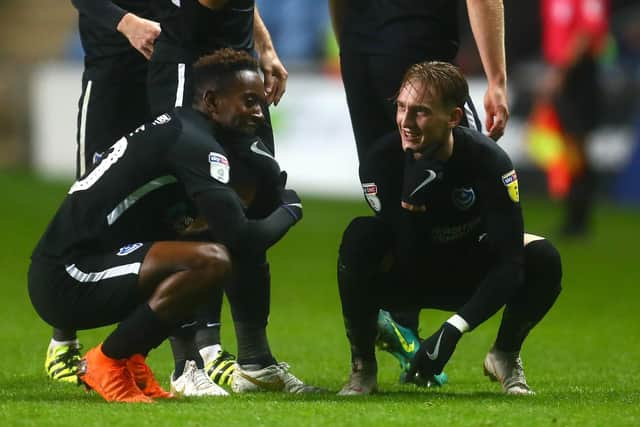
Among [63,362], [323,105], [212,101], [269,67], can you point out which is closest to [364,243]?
[212,101]

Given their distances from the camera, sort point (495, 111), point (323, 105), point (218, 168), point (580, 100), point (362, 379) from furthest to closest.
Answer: point (323, 105) → point (580, 100) → point (495, 111) → point (362, 379) → point (218, 168)

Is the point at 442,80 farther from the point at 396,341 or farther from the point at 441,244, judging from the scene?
the point at 396,341

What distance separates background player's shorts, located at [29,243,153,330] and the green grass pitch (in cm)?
29

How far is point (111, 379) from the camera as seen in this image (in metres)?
4.71

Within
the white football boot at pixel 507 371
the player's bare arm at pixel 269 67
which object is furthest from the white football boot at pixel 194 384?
the player's bare arm at pixel 269 67

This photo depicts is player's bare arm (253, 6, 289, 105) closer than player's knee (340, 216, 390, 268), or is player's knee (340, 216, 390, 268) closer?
player's knee (340, 216, 390, 268)

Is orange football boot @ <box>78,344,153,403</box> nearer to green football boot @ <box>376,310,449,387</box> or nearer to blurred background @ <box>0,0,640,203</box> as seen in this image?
green football boot @ <box>376,310,449,387</box>

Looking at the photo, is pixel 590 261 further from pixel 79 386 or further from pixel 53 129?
pixel 53 129

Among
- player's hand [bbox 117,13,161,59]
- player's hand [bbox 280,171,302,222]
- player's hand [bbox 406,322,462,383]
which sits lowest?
player's hand [bbox 406,322,462,383]

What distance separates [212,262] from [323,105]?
11314 millimetres

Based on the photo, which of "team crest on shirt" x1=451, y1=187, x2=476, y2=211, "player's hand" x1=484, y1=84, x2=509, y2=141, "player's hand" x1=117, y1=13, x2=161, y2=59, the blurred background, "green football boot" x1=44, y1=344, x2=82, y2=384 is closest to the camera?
"team crest on shirt" x1=451, y1=187, x2=476, y2=211

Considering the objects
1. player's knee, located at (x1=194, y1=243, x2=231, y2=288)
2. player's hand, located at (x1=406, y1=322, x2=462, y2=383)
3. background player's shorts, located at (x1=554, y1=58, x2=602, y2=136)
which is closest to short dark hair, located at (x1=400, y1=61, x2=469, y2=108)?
player's hand, located at (x1=406, y1=322, x2=462, y2=383)

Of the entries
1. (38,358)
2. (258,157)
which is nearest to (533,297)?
(258,157)

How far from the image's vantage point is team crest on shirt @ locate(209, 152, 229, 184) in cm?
458
